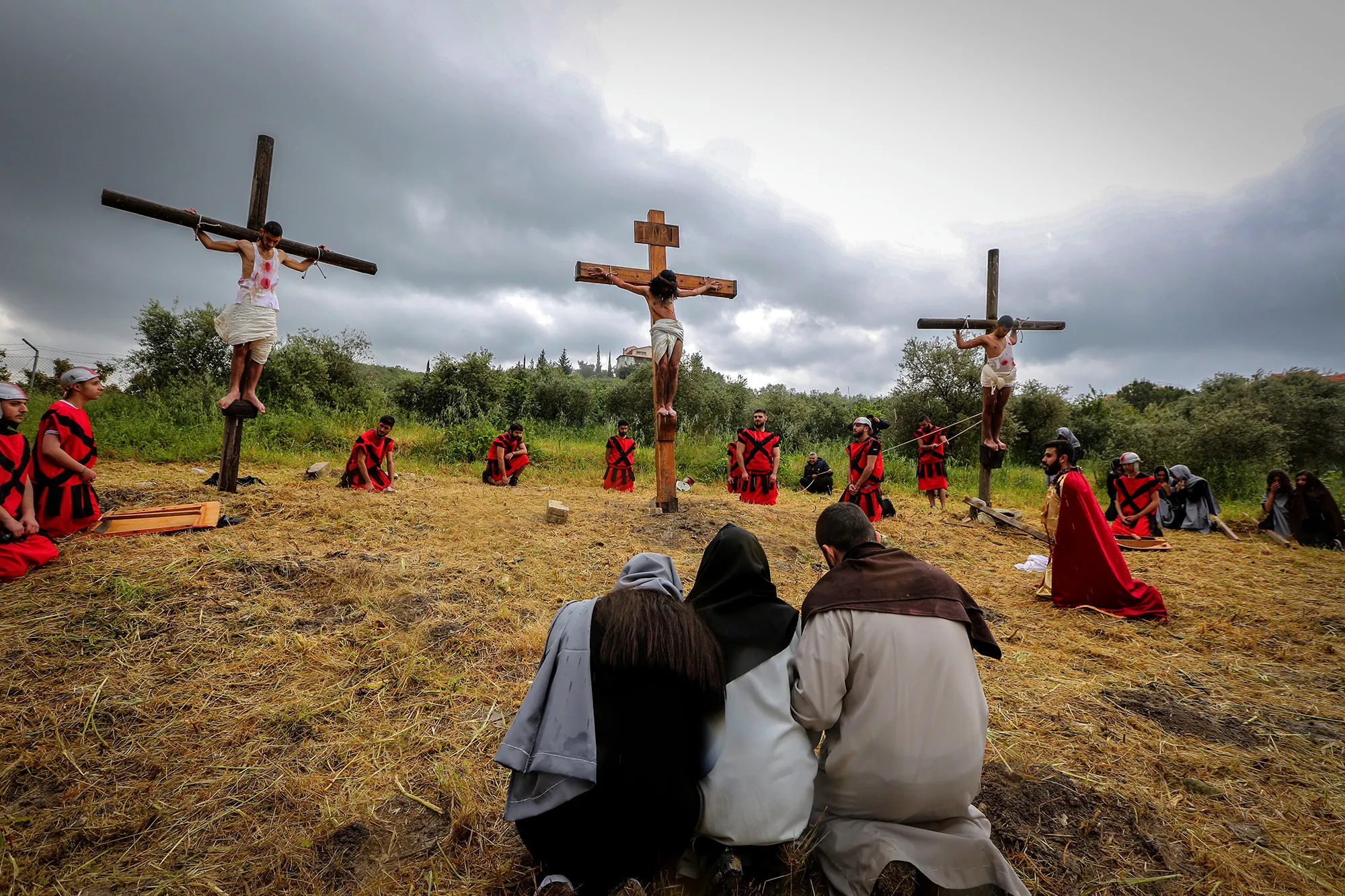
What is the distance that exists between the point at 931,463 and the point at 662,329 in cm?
683

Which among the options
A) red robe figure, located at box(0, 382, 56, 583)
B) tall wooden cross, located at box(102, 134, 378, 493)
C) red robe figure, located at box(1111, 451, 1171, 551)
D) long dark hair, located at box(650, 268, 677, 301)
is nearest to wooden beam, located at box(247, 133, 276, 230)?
tall wooden cross, located at box(102, 134, 378, 493)

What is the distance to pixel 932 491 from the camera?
11.1 m

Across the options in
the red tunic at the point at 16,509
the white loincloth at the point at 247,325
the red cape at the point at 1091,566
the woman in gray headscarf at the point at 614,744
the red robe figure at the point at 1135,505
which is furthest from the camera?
the red robe figure at the point at 1135,505

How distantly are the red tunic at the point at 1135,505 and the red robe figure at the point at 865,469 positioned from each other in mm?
4549

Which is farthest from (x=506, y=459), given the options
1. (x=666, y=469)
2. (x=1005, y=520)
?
(x=1005, y=520)

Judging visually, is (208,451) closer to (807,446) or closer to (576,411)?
(576,411)

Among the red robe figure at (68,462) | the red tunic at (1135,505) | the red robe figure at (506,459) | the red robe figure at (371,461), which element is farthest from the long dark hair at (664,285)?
the red tunic at (1135,505)

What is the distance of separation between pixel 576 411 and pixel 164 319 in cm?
1211

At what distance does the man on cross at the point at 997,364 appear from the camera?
848 cm

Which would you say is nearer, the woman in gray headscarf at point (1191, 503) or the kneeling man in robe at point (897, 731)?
the kneeling man in robe at point (897, 731)

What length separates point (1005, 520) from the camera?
9352mm

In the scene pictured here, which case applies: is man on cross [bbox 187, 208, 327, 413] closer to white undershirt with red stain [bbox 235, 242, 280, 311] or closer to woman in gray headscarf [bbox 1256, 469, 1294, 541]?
white undershirt with red stain [bbox 235, 242, 280, 311]

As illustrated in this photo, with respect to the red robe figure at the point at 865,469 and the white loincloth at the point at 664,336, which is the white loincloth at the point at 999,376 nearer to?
the red robe figure at the point at 865,469

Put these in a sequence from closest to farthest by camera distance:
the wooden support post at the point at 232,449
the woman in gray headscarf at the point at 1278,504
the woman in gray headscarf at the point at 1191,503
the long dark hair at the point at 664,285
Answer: the wooden support post at the point at 232,449
the long dark hair at the point at 664,285
the woman in gray headscarf at the point at 1278,504
the woman in gray headscarf at the point at 1191,503
